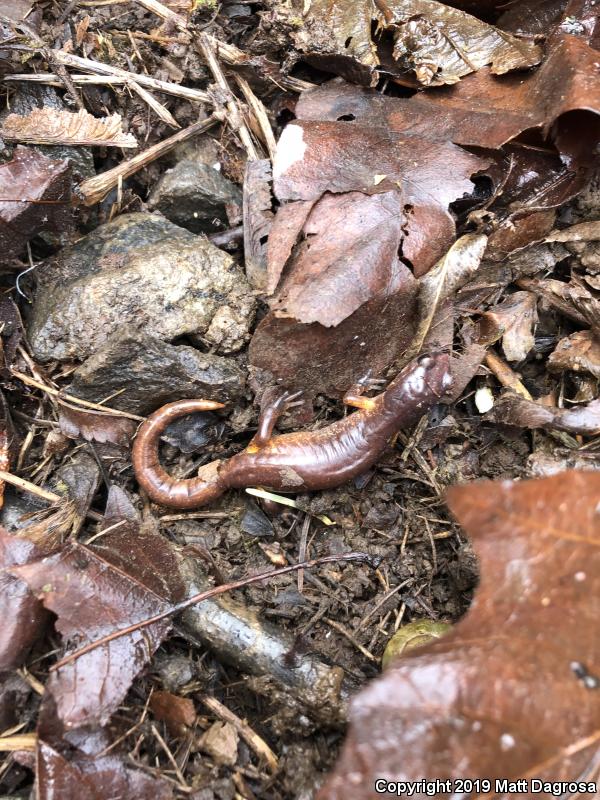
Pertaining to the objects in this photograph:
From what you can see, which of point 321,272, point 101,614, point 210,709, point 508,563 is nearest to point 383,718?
point 508,563

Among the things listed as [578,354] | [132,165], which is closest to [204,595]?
[578,354]

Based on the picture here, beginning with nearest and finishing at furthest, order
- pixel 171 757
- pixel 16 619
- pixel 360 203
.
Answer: pixel 171 757 → pixel 16 619 → pixel 360 203

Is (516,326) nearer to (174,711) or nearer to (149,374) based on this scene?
(149,374)

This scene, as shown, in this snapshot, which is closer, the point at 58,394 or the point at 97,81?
the point at 58,394

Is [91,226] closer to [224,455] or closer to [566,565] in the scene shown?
[224,455]

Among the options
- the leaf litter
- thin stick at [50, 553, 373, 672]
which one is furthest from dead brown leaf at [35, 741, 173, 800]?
thin stick at [50, 553, 373, 672]

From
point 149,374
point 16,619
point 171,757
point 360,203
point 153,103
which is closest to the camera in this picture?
point 171,757

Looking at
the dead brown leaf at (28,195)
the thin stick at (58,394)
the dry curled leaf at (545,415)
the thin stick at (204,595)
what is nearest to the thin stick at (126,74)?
the dead brown leaf at (28,195)
